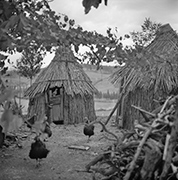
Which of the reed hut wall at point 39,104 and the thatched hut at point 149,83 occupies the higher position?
the thatched hut at point 149,83

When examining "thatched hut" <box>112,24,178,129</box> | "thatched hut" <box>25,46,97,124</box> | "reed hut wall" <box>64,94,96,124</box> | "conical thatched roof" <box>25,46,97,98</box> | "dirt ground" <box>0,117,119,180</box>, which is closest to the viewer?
"dirt ground" <box>0,117,119,180</box>

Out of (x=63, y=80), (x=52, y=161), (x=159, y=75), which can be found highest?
(x=159, y=75)

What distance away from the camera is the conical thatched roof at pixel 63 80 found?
1324 cm

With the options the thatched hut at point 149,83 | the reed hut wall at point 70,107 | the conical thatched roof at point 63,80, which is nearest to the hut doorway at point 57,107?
the reed hut wall at point 70,107

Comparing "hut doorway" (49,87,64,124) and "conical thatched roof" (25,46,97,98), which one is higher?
"conical thatched roof" (25,46,97,98)

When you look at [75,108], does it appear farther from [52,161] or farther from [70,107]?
[52,161]

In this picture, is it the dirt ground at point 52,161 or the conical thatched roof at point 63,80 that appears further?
the conical thatched roof at point 63,80

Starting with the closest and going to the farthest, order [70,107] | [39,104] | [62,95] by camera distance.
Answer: [70,107] → [62,95] → [39,104]

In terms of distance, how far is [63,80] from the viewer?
1334 cm

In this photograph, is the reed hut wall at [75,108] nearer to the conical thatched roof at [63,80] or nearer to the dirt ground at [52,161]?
the conical thatched roof at [63,80]

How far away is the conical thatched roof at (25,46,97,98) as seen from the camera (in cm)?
1324

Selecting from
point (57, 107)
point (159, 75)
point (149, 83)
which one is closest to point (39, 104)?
point (57, 107)

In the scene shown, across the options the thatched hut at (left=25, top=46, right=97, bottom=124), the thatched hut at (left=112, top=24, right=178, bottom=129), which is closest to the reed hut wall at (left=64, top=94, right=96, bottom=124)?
the thatched hut at (left=25, top=46, right=97, bottom=124)

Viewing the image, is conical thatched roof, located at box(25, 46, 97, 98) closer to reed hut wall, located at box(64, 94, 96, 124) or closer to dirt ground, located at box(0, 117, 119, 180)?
reed hut wall, located at box(64, 94, 96, 124)
